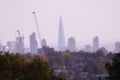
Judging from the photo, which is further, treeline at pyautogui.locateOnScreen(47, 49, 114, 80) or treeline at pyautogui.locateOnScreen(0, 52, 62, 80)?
treeline at pyautogui.locateOnScreen(47, 49, 114, 80)

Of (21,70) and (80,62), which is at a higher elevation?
(80,62)

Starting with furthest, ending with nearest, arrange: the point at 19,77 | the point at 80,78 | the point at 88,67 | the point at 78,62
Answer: the point at 78,62 < the point at 88,67 < the point at 80,78 < the point at 19,77

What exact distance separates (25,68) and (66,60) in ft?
314

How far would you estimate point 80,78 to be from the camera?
93.6 m

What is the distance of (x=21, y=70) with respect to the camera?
30969 mm

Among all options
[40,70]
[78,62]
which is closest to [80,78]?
[78,62]

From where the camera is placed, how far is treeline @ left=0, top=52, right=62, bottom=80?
30.0m

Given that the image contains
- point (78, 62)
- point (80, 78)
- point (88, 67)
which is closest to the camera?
point (80, 78)

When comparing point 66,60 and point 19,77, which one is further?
point 66,60

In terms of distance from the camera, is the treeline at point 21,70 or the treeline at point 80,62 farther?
the treeline at point 80,62

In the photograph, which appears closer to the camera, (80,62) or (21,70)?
(21,70)

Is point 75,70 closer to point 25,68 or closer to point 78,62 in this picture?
point 78,62

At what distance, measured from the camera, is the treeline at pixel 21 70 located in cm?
3003

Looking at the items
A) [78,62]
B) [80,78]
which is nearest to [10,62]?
[80,78]
